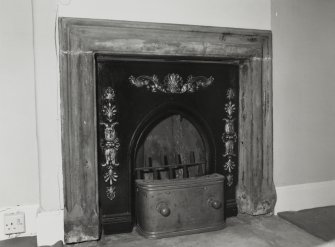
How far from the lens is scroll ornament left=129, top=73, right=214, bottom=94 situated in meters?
2.20

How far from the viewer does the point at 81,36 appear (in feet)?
6.43

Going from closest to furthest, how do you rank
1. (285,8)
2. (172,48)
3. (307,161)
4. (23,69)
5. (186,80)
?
(23,69)
(172,48)
(186,80)
(285,8)
(307,161)

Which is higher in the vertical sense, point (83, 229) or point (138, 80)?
point (138, 80)

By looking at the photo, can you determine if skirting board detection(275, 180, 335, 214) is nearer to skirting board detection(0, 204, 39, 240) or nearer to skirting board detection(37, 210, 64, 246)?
skirting board detection(37, 210, 64, 246)

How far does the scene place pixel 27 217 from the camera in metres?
1.99

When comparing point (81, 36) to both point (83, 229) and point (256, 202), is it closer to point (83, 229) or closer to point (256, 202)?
point (83, 229)

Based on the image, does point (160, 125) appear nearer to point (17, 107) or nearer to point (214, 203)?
point (214, 203)

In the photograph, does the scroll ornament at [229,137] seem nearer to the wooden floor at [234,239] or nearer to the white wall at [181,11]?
the wooden floor at [234,239]

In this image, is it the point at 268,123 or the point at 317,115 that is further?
the point at 317,115

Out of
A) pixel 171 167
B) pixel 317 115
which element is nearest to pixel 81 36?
pixel 171 167

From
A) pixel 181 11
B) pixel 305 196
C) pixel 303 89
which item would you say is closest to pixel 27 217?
pixel 181 11

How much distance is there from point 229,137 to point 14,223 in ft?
5.03

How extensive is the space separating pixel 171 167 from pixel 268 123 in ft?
2.57

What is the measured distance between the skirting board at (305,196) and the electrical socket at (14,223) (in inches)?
70.5
